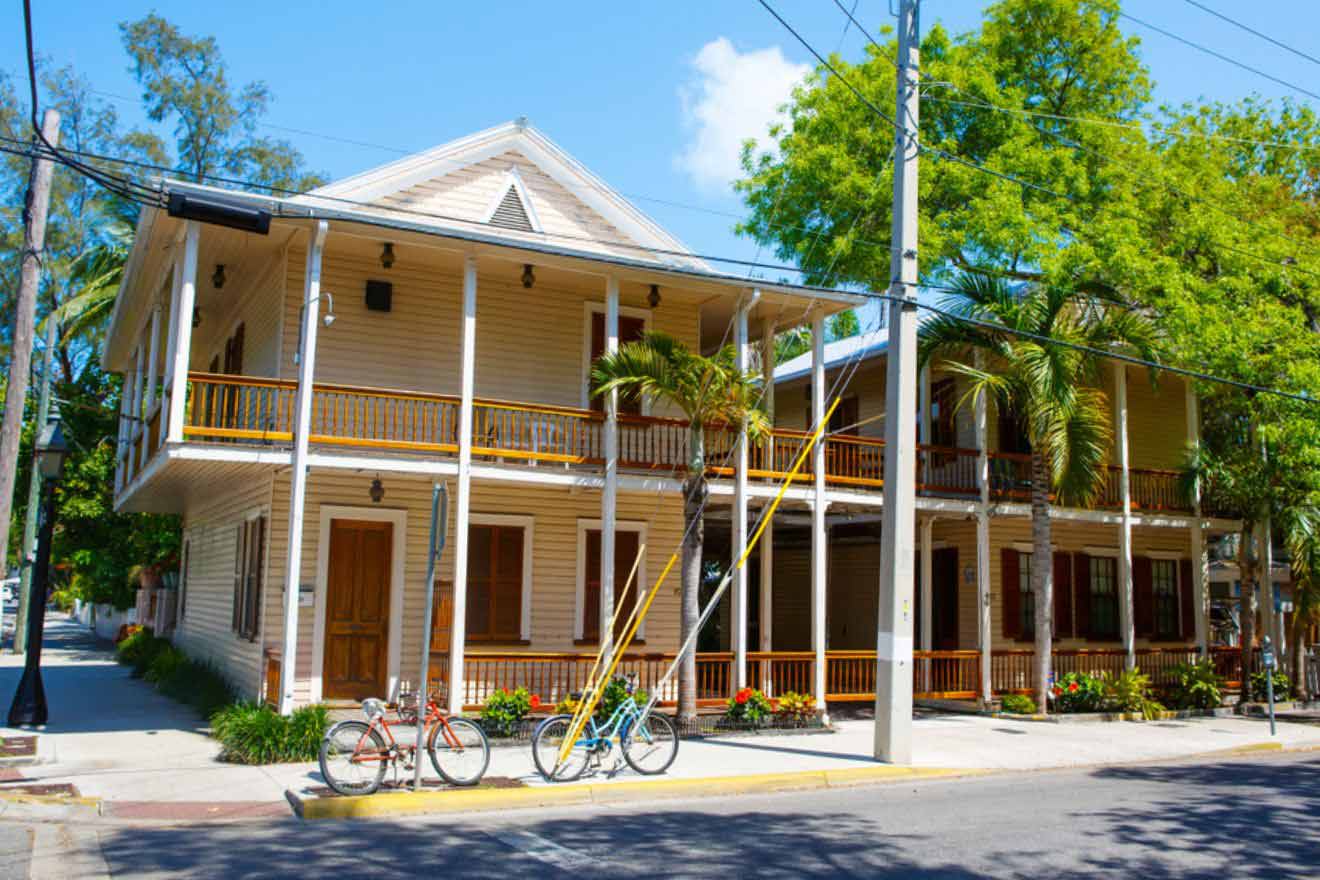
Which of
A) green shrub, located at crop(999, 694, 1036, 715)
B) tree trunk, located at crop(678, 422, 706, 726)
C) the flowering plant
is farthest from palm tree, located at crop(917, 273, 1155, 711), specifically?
the flowering plant

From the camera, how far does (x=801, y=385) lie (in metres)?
26.4

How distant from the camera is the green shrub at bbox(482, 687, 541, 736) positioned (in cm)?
1407

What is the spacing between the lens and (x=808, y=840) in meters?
8.82

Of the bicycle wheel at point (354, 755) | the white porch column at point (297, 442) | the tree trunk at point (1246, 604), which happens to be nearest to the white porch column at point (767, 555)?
the white porch column at point (297, 442)

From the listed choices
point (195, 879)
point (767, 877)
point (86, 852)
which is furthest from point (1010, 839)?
point (86, 852)

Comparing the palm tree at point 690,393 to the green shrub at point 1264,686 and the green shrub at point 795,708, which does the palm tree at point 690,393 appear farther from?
the green shrub at point 1264,686

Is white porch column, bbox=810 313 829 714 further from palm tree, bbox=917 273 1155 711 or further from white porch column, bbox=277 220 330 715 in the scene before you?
white porch column, bbox=277 220 330 715

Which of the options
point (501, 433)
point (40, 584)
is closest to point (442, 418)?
point (501, 433)

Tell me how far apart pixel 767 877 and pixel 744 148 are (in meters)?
24.2

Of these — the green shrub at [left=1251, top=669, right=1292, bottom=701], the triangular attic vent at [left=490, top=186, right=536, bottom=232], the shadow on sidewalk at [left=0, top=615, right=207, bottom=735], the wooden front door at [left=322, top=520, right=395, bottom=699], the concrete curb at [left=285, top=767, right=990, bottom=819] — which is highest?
the triangular attic vent at [left=490, top=186, right=536, bottom=232]

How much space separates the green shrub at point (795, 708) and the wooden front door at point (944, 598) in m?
6.75

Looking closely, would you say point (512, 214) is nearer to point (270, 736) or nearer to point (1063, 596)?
point (270, 736)

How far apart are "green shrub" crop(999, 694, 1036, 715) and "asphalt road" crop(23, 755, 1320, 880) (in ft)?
22.9

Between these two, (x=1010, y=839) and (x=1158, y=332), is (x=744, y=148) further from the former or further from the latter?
(x=1010, y=839)
